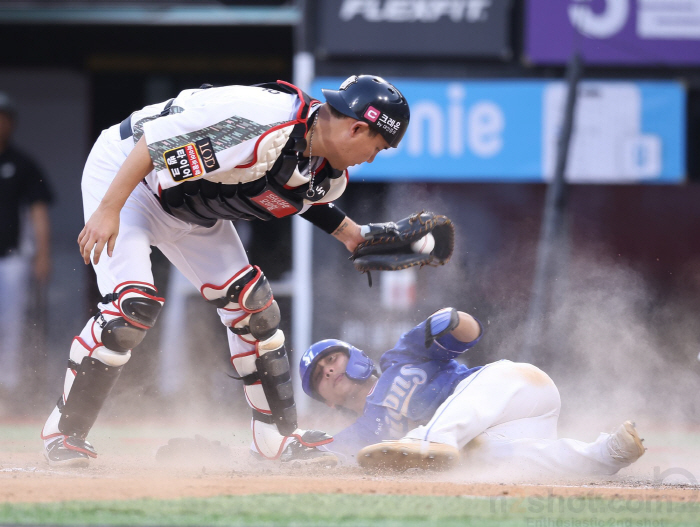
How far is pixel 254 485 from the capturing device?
3.23 meters

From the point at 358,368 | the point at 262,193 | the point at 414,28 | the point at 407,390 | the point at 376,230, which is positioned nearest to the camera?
the point at 262,193

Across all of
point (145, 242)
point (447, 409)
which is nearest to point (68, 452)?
point (145, 242)

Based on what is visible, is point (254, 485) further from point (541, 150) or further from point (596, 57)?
point (596, 57)

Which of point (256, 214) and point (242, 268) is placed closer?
point (256, 214)

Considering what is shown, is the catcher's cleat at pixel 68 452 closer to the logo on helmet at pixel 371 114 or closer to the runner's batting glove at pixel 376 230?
the runner's batting glove at pixel 376 230

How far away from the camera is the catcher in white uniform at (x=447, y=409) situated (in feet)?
11.5

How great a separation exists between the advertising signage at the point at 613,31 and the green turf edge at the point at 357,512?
5.63 m

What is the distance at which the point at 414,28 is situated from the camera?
25.8 ft

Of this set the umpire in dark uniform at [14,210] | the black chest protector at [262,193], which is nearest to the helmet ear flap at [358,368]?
the black chest protector at [262,193]

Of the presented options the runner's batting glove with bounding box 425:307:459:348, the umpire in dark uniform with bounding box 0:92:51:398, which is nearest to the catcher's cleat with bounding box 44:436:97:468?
A: the runner's batting glove with bounding box 425:307:459:348

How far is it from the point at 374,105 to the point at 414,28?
4636 mm

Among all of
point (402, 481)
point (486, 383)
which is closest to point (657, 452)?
point (486, 383)

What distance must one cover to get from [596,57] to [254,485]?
233 inches

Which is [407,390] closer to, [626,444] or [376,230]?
[376,230]
